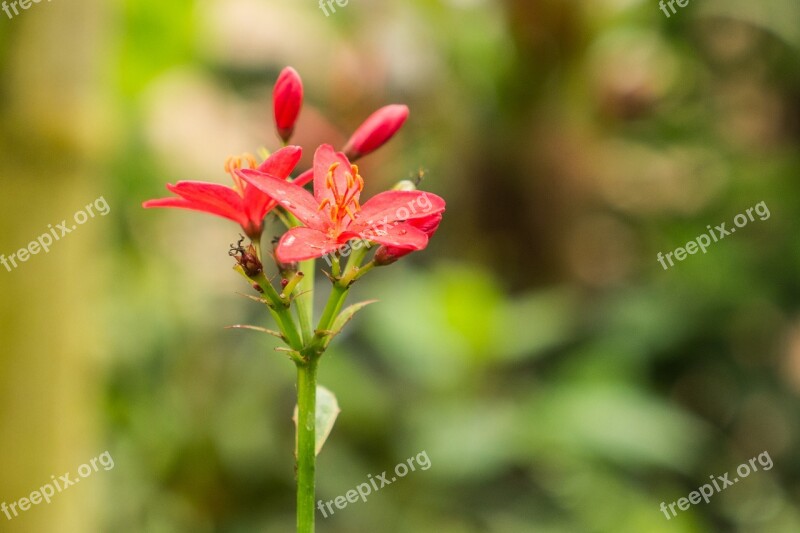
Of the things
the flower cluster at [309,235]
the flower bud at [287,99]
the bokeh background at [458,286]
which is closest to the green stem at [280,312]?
the flower cluster at [309,235]

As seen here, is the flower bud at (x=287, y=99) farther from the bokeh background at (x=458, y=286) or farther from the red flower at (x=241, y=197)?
the bokeh background at (x=458, y=286)

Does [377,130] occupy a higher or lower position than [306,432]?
higher

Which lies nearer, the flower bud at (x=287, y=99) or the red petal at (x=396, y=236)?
the red petal at (x=396, y=236)

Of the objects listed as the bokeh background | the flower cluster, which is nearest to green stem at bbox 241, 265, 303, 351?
the flower cluster

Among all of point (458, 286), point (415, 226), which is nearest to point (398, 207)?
point (415, 226)

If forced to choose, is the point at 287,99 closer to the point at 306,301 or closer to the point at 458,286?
the point at 306,301

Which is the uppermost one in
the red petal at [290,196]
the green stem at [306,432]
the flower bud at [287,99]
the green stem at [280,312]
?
the flower bud at [287,99]

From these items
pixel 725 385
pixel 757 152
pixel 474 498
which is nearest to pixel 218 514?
pixel 474 498
